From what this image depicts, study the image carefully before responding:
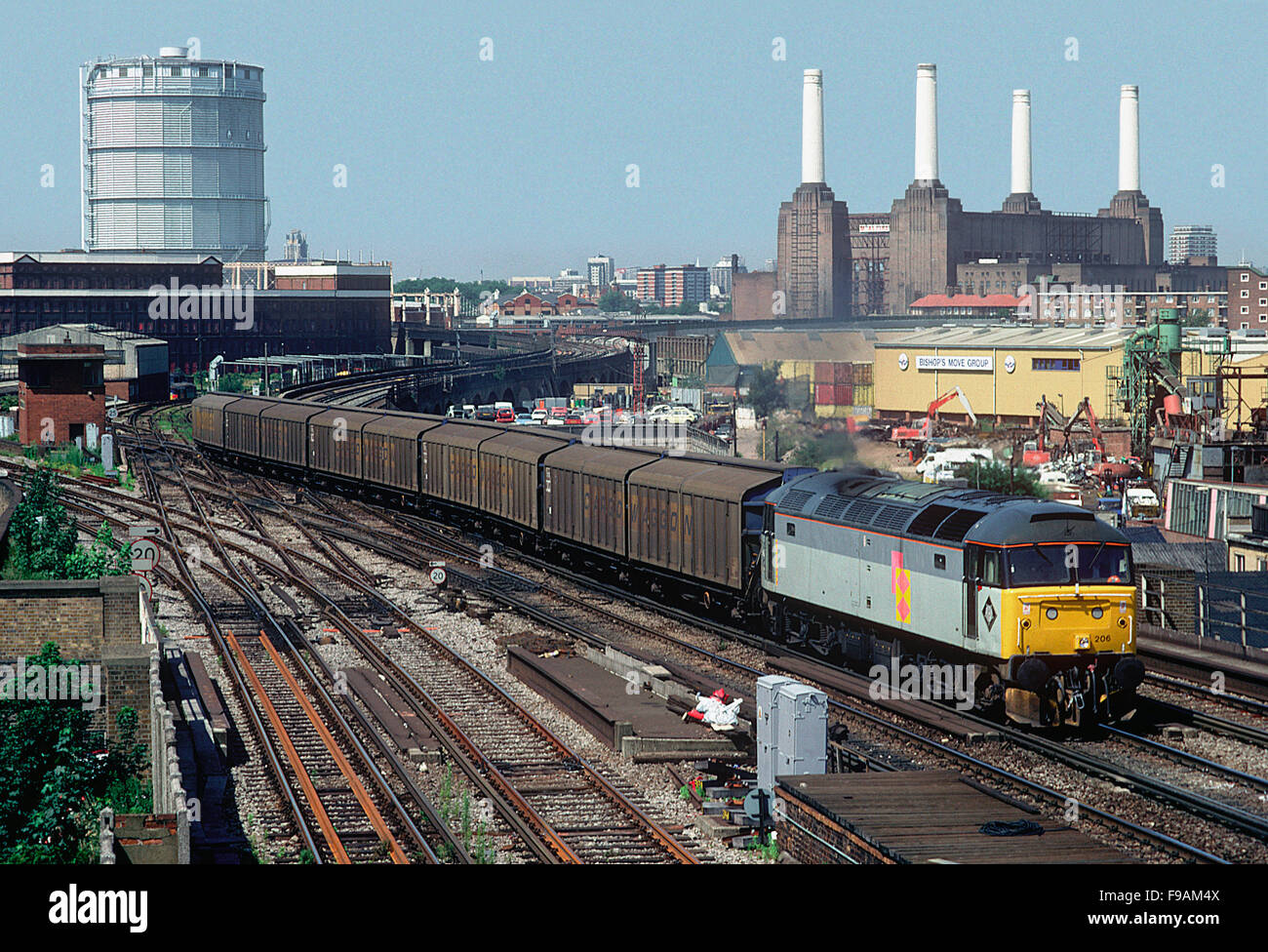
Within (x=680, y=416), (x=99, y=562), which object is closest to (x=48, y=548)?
(x=99, y=562)

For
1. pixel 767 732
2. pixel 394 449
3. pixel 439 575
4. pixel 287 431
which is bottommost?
pixel 439 575

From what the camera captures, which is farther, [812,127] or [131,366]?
[812,127]

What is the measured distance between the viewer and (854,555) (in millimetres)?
23094

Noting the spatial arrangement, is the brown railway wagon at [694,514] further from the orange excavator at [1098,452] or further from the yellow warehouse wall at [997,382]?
the yellow warehouse wall at [997,382]

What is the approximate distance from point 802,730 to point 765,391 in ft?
364

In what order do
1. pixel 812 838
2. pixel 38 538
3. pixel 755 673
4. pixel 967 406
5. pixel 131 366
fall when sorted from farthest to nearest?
pixel 967 406
pixel 131 366
pixel 38 538
pixel 755 673
pixel 812 838

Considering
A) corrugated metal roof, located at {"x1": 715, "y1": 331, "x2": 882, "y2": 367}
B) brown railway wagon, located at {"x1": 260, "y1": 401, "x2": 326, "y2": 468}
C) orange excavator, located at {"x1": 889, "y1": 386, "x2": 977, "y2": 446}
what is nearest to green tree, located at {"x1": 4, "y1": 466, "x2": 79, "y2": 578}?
brown railway wagon, located at {"x1": 260, "y1": 401, "x2": 326, "y2": 468}

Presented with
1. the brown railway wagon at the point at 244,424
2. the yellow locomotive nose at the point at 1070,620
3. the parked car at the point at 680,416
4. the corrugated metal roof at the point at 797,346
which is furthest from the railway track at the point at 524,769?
the corrugated metal roof at the point at 797,346

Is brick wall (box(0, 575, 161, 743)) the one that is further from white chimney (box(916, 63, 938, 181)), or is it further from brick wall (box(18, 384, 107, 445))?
white chimney (box(916, 63, 938, 181))

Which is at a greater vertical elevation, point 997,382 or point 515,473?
point 997,382

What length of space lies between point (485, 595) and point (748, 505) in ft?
28.1

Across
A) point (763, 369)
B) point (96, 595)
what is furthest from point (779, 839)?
point (763, 369)

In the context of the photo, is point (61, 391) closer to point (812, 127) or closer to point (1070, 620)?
point (1070, 620)

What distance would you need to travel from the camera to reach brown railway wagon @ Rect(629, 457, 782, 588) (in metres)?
27.8
